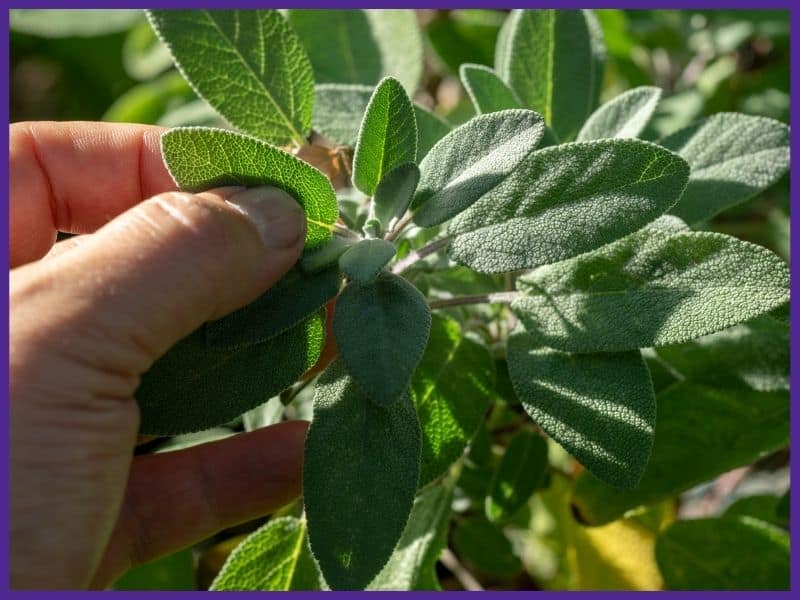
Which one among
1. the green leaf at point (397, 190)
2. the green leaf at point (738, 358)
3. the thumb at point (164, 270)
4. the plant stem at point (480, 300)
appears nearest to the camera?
the thumb at point (164, 270)

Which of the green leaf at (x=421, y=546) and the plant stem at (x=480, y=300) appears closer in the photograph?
the plant stem at (x=480, y=300)

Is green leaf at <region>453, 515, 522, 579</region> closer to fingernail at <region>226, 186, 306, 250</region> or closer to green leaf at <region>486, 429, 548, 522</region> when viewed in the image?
green leaf at <region>486, 429, 548, 522</region>

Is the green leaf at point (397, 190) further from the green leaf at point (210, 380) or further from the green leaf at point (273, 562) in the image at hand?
the green leaf at point (273, 562)


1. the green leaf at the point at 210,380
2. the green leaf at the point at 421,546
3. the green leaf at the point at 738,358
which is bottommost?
the green leaf at the point at 421,546

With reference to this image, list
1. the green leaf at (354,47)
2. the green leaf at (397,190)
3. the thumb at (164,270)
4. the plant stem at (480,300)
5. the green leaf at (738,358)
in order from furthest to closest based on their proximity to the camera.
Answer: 1. the green leaf at (354,47)
2. the green leaf at (738,358)
3. the plant stem at (480,300)
4. the green leaf at (397,190)
5. the thumb at (164,270)

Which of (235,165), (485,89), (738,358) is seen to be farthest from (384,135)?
(738,358)

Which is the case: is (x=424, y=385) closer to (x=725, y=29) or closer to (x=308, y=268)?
(x=308, y=268)

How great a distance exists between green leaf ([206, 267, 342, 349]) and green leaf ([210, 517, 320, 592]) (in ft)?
1.19

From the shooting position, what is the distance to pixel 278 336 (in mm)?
1031

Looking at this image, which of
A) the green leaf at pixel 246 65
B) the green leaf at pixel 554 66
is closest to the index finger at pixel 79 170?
the green leaf at pixel 246 65

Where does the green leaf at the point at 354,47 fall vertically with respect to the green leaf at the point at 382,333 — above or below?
above

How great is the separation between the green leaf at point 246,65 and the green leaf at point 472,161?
30 centimetres

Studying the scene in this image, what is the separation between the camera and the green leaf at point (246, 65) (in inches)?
46.8

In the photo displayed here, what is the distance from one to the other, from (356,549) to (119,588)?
0.62 meters
